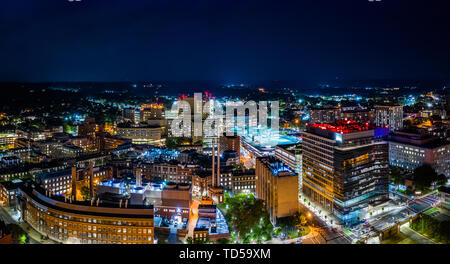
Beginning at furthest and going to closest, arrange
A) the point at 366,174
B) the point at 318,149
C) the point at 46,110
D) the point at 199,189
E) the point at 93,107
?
1. the point at 93,107
2. the point at 46,110
3. the point at 199,189
4. the point at 318,149
5. the point at 366,174

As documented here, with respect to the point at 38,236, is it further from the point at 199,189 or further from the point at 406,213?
the point at 406,213

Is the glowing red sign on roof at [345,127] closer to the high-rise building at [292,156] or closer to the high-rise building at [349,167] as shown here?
the high-rise building at [349,167]

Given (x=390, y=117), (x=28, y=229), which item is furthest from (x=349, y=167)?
(x=390, y=117)

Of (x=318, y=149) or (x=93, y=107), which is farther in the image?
(x=93, y=107)

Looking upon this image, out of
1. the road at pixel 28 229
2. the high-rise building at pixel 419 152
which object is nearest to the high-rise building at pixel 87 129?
the road at pixel 28 229
